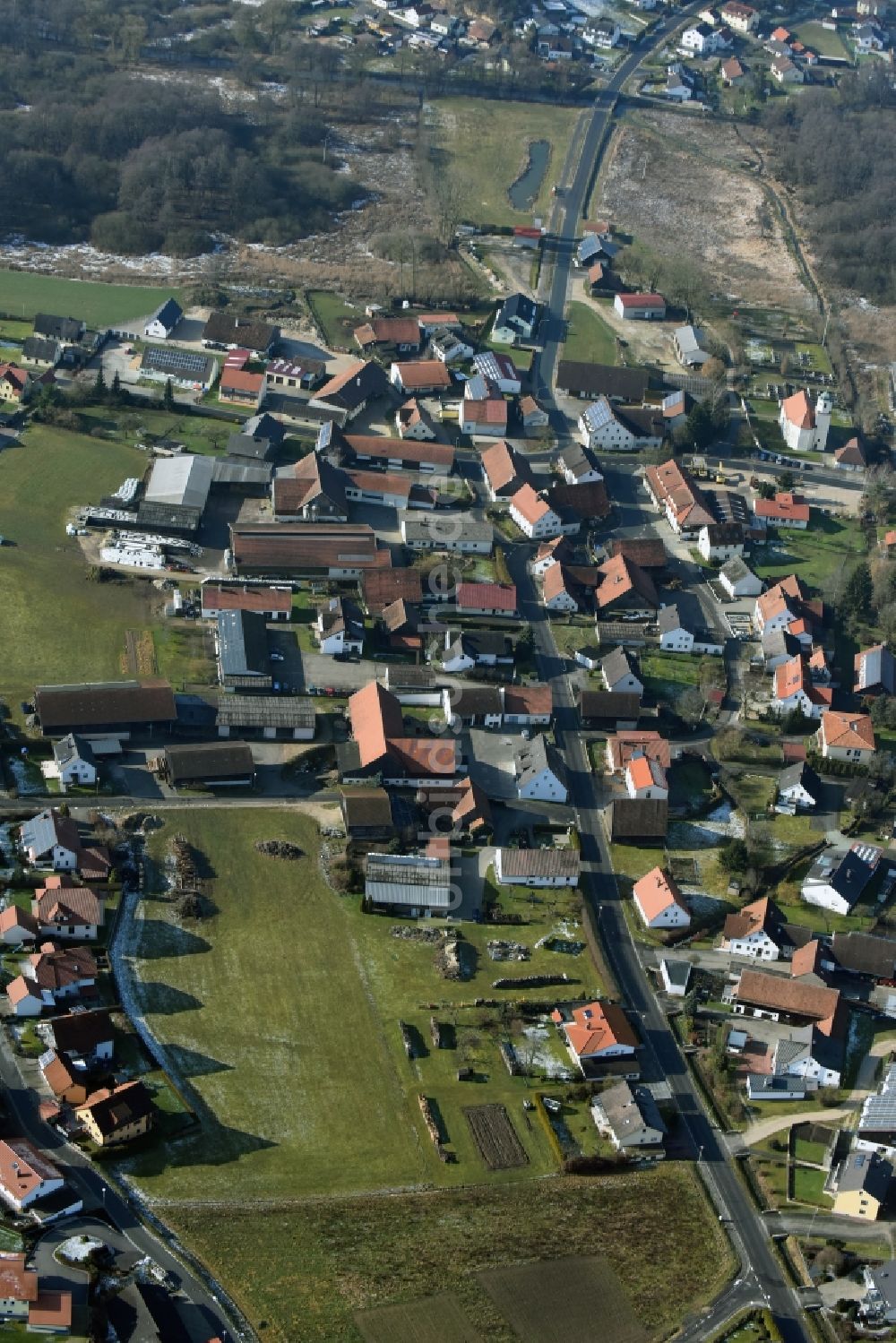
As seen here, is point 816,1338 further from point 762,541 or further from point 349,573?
point 762,541

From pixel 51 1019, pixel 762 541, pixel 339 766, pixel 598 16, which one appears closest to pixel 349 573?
pixel 339 766

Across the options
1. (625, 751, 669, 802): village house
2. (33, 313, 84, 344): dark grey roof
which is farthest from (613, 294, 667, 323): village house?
(625, 751, 669, 802): village house

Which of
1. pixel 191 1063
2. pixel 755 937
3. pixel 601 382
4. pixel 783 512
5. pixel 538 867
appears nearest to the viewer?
pixel 191 1063

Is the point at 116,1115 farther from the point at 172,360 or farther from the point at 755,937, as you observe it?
the point at 172,360

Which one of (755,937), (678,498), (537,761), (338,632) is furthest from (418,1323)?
(678,498)

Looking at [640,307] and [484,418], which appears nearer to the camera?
[484,418]

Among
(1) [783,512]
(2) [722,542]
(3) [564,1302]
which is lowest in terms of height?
(3) [564,1302]
